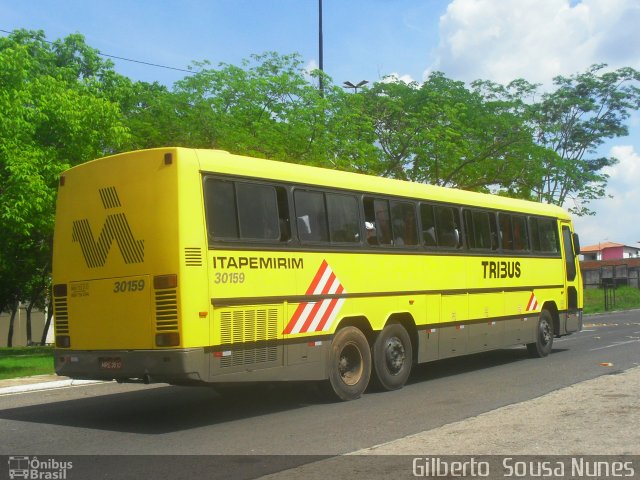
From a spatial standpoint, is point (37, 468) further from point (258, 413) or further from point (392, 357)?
point (392, 357)

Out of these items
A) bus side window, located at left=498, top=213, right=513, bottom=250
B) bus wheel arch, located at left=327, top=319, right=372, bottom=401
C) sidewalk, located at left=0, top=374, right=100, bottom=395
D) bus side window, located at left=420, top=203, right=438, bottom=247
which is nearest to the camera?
bus wheel arch, located at left=327, top=319, right=372, bottom=401

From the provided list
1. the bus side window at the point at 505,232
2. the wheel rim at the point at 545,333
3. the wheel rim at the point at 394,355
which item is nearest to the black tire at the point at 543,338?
the wheel rim at the point at 545,333

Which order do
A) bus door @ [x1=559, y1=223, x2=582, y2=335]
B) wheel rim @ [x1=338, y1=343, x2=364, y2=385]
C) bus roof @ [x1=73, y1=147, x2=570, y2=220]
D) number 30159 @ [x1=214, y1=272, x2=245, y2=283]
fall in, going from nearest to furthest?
number 30159 @ [x1=214, y1=272, x2=245, y2=283]
bus roof @ [x1=73, y1=147, x2=570, y2=220]
wheel rim @ [x1=338, y1=343, x2=364, y2=385]
bus door @ [x1=559, y1=223, x2=582, y2=335]

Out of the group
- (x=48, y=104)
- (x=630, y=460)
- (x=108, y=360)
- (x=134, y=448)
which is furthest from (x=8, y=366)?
(x=630, y=460)

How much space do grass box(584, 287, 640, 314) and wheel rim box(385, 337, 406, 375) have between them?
3253 centimetres

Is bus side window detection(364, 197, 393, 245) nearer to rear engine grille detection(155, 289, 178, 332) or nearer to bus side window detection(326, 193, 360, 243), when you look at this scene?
bus side window detection(326, 193, 360, 243)

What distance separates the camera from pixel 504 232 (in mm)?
15477

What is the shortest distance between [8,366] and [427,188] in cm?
1060

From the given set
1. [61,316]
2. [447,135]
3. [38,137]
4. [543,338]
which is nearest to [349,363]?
[61,316]

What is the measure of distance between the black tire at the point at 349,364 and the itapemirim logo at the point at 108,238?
10.1 ft

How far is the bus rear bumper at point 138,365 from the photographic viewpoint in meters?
8.71

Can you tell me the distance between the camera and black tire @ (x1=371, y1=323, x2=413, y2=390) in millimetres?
11727

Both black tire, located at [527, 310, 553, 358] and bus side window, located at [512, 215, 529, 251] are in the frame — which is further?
black tire, located at [527, 310, 553, 358]

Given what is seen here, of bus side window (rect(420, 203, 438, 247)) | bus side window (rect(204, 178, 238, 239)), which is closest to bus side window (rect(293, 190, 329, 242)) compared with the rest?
bus side window (rect(204, 178, 238, 239))
